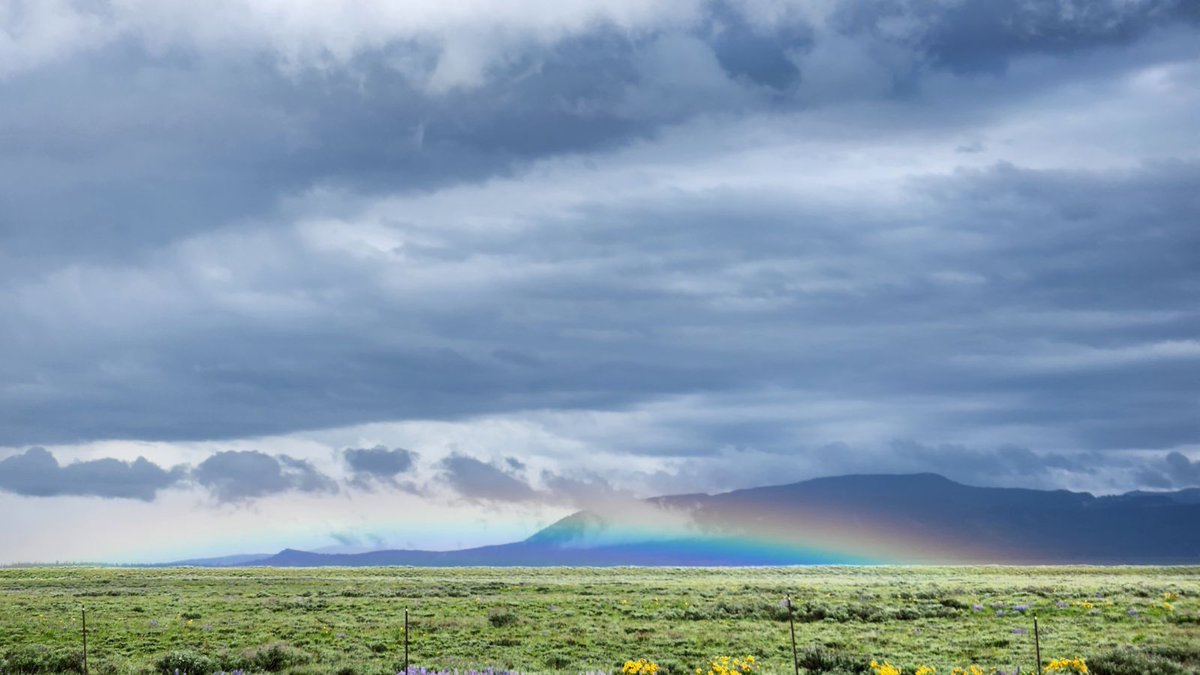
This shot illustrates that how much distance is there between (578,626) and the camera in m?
51.2

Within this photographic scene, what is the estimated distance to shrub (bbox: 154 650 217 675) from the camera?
122ft

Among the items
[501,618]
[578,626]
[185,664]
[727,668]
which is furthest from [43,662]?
[727,668]

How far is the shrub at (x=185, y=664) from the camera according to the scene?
37.3 metres

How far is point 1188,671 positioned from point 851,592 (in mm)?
37045

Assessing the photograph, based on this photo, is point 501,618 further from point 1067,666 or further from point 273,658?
point 1067,666

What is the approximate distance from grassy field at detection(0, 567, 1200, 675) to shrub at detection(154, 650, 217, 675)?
0.10m

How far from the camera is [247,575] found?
110312 mm

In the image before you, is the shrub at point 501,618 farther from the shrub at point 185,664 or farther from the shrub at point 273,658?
the shrub at point 185,664

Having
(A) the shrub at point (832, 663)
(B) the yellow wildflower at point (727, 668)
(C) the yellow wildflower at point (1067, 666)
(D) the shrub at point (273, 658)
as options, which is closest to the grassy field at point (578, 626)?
(D) the shrub at point (273, 658)

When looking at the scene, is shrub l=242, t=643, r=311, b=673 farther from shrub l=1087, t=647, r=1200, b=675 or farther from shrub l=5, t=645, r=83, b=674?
shrub l=1087, t=647, r=1200, b=675

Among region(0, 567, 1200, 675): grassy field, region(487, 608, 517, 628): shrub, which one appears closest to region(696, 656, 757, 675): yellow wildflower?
region(0, 567, 1200, 675): grassy field

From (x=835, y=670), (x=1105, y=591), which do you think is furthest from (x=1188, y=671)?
(x=1105, y=591)

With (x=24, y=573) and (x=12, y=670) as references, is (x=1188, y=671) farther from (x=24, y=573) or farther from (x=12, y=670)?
(x=24, y=573)

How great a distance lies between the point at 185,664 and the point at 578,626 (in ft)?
62.4
